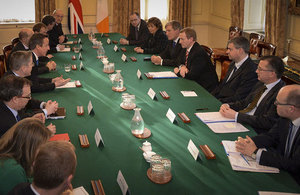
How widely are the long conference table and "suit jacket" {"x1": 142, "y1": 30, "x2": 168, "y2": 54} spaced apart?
160cm

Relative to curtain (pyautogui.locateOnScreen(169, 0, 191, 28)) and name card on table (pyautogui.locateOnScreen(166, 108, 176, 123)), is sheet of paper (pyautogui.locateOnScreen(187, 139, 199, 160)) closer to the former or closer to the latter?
name card on table (pyautogui.locateOnScreen(166, 108, 176, 123))

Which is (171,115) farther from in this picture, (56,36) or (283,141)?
(56,36)

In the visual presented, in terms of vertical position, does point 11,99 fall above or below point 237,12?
below

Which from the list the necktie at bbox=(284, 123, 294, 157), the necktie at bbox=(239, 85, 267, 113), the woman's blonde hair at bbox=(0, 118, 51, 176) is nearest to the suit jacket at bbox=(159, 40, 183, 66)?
the necktie at bbox=(239, 85, 267, 113)

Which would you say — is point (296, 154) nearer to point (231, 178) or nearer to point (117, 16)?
point (231, 178)

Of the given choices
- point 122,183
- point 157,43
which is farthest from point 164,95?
point 157,43

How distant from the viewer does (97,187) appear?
7.24 feet

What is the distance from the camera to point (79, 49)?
620 cm

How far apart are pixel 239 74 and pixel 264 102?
2.97 ft

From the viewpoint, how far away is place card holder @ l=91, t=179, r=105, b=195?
2.16 m

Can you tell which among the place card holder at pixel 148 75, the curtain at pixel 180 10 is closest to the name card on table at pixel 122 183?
the place card holder at pixel 148 75

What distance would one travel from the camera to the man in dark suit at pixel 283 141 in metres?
2.48

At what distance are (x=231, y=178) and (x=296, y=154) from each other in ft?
1.80

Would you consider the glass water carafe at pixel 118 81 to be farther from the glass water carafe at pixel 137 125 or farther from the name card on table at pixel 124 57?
the name card on table at pixel 124 57
